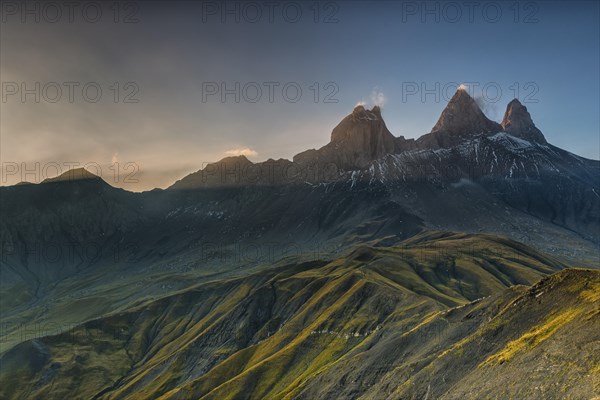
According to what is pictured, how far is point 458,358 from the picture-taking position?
274 ft

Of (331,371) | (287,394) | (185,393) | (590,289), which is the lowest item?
(185,393)

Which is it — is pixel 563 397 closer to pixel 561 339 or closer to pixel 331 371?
pixel 561 339

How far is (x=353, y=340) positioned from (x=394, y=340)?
56.6m

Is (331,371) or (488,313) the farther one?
(331,371)

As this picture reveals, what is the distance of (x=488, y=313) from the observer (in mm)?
94875

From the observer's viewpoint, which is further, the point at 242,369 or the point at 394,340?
the point at 242,369

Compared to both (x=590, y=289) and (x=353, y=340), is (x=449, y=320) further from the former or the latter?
(x=353, y=340)

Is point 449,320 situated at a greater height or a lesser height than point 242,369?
greater

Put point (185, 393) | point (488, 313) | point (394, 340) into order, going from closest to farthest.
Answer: point (488, 313)
point (394, 340)
point (185, 393)

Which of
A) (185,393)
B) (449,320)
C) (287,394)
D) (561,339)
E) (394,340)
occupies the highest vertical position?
(561,339)

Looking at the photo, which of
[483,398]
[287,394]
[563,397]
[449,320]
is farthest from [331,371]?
[563,397]

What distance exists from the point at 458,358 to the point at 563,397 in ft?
95.0

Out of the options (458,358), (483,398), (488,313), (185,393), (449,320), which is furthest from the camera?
(185,393)

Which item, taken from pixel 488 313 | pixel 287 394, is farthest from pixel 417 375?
pixel 287 394
